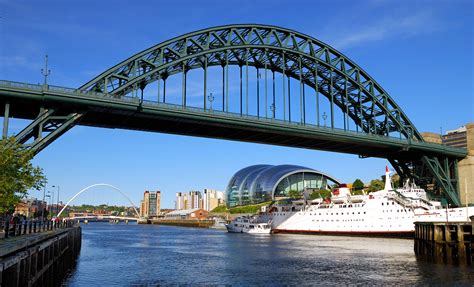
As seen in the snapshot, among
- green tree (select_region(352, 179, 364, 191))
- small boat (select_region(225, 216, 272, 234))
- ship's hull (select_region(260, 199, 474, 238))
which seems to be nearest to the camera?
ship's hull (select_region(260, 199, 474, 238))

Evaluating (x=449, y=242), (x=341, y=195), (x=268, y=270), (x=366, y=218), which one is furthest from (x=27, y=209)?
(x=449, y=242)

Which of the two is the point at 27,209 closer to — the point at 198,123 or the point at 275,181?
the point at 275,181

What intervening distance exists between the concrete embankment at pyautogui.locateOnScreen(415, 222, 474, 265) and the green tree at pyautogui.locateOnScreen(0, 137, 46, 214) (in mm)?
32231

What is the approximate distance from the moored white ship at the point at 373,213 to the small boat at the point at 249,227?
506 centimetres

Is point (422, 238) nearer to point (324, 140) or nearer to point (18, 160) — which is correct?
point (324, 140)

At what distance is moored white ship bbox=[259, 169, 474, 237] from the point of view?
221 ft

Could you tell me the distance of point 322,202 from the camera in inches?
3538

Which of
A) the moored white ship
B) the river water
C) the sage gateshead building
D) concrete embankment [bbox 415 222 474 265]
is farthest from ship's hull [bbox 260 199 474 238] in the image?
the sage gateshead building

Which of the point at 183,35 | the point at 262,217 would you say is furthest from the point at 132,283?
the point at 262,217

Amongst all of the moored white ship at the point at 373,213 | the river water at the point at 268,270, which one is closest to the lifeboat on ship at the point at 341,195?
the moored white ship at the point at 373,213

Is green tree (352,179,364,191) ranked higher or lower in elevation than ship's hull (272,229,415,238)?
higher

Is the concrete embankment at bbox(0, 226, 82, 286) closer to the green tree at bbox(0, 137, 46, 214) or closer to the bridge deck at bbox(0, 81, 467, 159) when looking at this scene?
the green tree at bbox(0, 137, 46, 214)

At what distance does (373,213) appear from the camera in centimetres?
7356

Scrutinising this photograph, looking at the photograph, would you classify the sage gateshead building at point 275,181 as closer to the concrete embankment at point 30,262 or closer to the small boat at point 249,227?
the small boat at point 249,227
